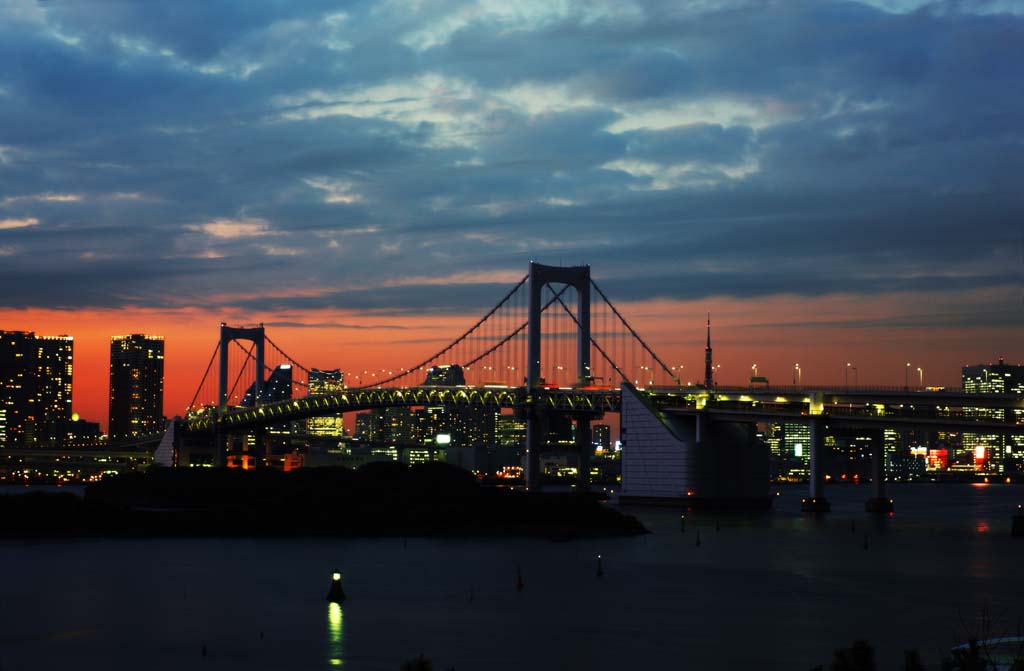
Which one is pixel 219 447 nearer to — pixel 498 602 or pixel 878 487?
pixel 878 487

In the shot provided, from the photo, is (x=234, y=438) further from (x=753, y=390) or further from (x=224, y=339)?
(x=753, y=390)

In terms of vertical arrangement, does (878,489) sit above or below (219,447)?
below

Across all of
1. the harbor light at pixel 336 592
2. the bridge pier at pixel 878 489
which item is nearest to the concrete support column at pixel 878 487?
the bridge pier at pixel 878 489

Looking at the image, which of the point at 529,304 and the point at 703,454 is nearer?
the point at 703,454

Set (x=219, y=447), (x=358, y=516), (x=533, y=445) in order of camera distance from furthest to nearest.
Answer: (x=219, y=447)
(x=533, y=445)
(x=358, y=516)

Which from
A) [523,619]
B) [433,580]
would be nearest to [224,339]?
[433,580]

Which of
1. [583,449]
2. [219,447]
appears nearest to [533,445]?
[583,449]

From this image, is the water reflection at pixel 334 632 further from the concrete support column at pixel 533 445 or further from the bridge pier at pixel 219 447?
the bridge pier at pixel 219 447
